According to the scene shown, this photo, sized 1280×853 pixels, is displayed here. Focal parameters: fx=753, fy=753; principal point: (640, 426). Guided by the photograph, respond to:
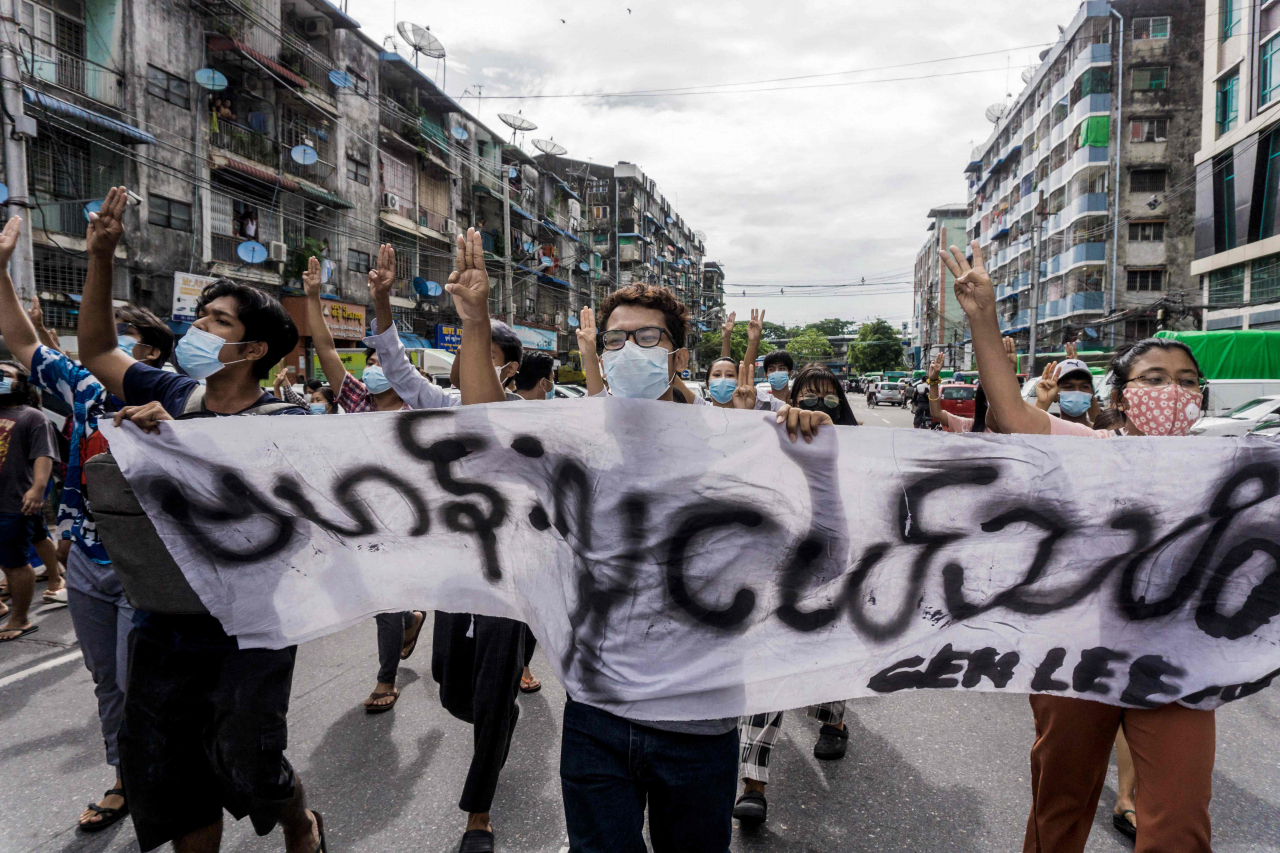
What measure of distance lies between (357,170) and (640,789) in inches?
1055

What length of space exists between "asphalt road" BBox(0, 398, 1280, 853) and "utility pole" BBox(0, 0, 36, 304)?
857 cm

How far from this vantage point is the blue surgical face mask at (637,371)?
2.09m

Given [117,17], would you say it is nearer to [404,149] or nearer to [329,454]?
[404,149]

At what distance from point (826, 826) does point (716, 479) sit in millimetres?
1573

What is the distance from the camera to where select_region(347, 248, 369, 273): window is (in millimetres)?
24812

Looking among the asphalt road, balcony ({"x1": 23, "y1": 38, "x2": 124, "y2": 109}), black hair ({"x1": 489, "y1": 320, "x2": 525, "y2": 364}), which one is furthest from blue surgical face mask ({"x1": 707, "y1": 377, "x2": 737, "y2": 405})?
balcony ({"x1": 23, "y1": 38, "x2": 124, "y2": 109})

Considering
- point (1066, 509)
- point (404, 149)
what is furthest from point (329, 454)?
point (404, 149)

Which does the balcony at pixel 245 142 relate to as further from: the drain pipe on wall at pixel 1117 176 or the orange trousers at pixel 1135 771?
the drain pipe on wall at pixel 1117 176

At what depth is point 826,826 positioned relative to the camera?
268cm

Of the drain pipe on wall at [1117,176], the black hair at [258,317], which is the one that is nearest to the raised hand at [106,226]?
the black hair at [258,317]

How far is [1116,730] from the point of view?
6.66 feet

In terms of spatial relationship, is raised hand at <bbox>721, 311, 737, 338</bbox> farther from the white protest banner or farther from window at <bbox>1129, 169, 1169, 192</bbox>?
window at <bbox>1129, 169, 1169, 192</bbox>

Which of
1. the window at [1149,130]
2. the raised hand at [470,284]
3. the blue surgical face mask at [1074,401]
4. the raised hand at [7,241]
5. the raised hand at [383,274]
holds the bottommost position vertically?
the blue surgical face mask at [1074,401]

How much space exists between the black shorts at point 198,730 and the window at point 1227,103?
3470 cm
